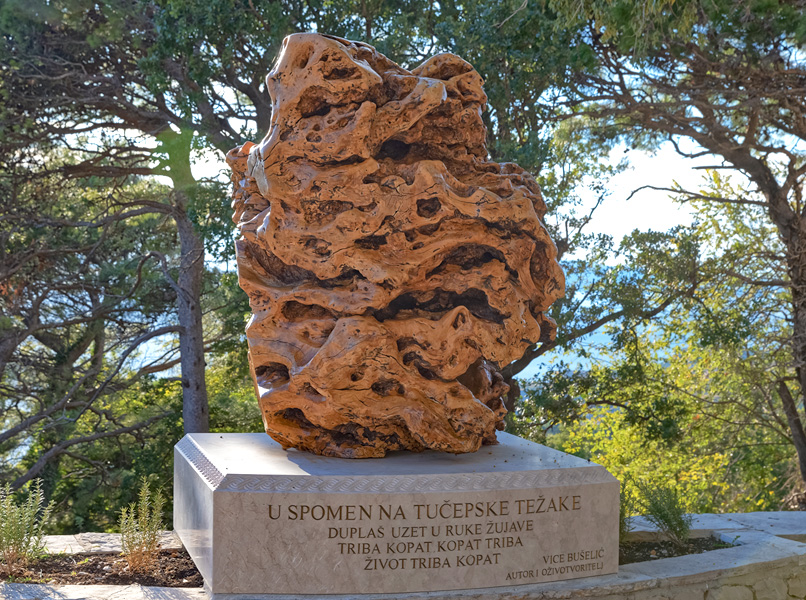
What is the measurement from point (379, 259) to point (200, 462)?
178 centimetres

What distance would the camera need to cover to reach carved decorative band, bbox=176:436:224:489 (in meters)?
4.25

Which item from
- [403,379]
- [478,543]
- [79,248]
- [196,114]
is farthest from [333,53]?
[79,248]

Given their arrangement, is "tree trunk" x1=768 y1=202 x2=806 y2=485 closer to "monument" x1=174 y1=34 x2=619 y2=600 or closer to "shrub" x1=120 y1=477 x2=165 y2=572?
"monument" x1=174 y1=34 x2=619 y2=600

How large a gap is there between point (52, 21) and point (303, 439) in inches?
285

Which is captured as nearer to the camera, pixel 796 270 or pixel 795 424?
pixel 796 270

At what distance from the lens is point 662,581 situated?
447 cm

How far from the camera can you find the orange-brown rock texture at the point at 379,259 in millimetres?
4758

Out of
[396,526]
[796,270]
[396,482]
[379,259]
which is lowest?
[396,526]

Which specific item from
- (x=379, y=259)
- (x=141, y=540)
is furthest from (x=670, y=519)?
(x=141, y=540)

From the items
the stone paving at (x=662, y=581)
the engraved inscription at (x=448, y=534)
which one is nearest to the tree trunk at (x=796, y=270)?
the stone paving at (x=662, y=581)

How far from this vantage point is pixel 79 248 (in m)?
10.3

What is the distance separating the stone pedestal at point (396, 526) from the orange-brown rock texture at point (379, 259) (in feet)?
1.45

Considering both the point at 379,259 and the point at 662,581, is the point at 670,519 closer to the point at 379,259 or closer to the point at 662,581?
the point at 662,581

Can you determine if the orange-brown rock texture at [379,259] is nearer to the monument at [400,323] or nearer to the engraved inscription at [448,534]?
the monument at [400,323]
